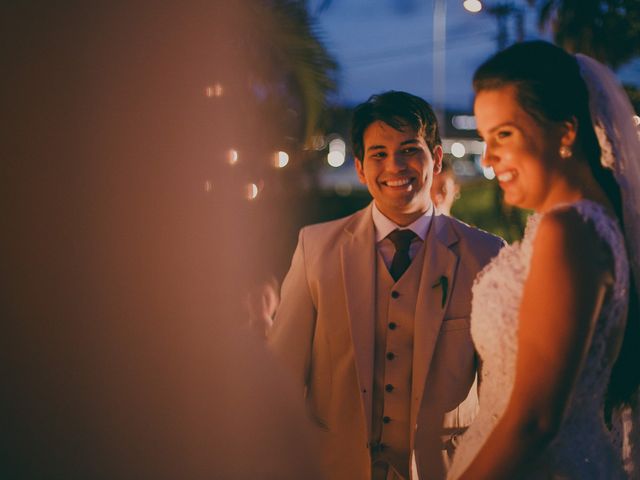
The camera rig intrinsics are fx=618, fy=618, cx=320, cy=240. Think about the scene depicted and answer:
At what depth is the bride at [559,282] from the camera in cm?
180

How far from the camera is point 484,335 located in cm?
230

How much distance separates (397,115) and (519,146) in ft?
3.42

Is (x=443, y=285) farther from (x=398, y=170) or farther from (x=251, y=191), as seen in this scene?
(x=251, y=191)

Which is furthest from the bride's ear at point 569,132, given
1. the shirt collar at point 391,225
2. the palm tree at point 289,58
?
the palm tree at point 289,58

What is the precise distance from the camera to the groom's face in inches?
118

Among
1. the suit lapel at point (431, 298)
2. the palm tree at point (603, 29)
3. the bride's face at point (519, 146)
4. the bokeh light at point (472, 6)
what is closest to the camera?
the bride's face at point (519, 146)

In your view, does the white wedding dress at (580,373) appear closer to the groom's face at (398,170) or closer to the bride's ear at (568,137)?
the bride's ear at (568,137)

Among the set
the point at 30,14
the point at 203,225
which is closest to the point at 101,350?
the point at 203,225

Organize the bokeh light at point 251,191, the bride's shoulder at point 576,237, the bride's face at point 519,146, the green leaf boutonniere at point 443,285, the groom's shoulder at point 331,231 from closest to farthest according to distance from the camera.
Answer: the bokeh light at point 251,191, the bride's shoulder at point 576,237, the bride's face at point 519,146, the green leaf boutonniere at point 443,285, the groom's shoulder at point 331,231

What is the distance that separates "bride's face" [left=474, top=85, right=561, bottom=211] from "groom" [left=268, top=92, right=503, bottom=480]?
85cm

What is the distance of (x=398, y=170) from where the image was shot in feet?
9.80

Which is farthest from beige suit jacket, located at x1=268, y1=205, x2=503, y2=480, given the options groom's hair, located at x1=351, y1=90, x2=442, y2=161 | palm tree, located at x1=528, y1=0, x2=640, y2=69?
palm tree, located at x1=528, y1=0, x2=640, y2=69

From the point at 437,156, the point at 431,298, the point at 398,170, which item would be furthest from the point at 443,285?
the point at 437,156

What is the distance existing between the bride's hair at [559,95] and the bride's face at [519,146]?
29mm
